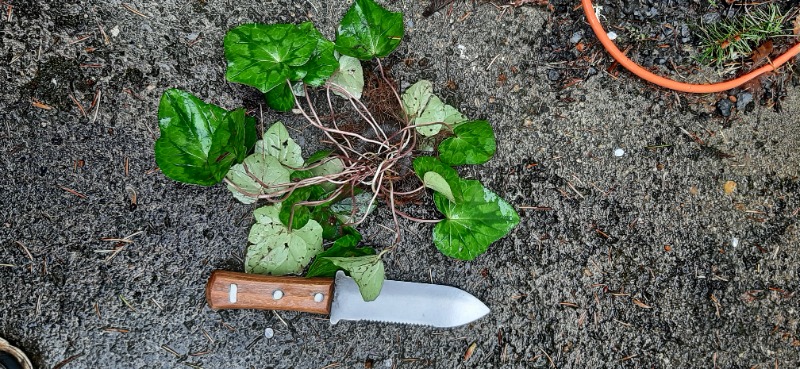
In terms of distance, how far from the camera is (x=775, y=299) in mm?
1860

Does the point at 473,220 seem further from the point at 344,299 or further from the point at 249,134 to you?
the point at 249,134

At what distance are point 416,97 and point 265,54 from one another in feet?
1.63

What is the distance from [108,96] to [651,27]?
1882mm

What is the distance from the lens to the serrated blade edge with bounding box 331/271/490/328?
160cm

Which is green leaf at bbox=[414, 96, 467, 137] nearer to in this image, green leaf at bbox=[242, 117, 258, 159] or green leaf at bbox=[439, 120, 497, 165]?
green leaf at bbox=[439, 120, 497, 165]

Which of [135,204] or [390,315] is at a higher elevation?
[135,204]

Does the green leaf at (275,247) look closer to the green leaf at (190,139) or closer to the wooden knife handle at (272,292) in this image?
the wooden knife handle at (272,292)

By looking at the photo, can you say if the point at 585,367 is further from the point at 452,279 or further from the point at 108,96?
the point at 108,96

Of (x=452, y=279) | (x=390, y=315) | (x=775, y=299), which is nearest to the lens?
(x=390, y=315)

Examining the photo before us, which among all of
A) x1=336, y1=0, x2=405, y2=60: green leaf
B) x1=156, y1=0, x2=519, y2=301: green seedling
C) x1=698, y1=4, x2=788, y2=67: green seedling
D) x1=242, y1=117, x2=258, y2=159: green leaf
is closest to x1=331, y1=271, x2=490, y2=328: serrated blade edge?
x1=156, y1=0, x2=519, y2=301: green seedling

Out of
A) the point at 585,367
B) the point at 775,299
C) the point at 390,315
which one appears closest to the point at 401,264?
the point at 390,315

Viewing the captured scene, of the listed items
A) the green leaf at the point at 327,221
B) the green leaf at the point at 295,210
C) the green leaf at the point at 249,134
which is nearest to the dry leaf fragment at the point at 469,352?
the green leaf at the point at 327,221

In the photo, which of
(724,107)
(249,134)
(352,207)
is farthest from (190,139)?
(724,107)

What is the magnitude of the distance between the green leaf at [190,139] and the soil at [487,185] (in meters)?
0.21
